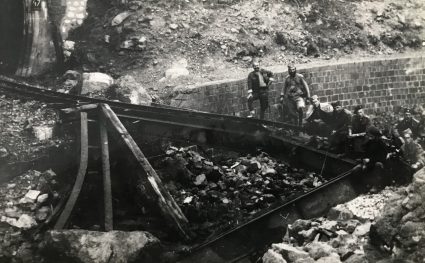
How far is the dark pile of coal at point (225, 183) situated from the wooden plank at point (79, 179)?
3.04 ft

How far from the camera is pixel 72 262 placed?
3307mm

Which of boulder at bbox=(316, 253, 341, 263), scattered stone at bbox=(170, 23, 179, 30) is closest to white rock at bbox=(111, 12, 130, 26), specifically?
scattered stone at bbox=(170, 23, 179, 30)

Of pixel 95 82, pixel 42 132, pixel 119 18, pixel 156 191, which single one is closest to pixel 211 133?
pixel 156 191

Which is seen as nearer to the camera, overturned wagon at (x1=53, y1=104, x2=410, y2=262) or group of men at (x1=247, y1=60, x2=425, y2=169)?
overturned wagon at (x1=53, y1=104, x2=410, y2=262)

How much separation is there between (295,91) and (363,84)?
76.9 inches

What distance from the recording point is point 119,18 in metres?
8.83

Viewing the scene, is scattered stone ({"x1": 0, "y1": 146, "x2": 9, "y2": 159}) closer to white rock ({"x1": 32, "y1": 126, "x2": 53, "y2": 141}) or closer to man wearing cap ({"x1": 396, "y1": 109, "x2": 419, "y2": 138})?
white rock ({"x1": 32, "y1": 126, "x2": 53, "y2": 141})

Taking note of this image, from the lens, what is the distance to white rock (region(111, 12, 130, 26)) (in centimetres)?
879

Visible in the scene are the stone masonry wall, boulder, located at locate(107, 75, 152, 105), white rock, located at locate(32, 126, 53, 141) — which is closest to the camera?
white rock, located at locate(32, 126, 53, 141)

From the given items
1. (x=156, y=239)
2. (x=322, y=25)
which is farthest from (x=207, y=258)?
(x=322, y=25)

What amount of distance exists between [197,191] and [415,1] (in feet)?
27.1

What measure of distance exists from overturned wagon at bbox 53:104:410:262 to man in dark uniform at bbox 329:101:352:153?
0.48 meters

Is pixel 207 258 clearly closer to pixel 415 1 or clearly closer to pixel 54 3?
pixel 54 3

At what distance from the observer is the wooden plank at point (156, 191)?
12.7ft
